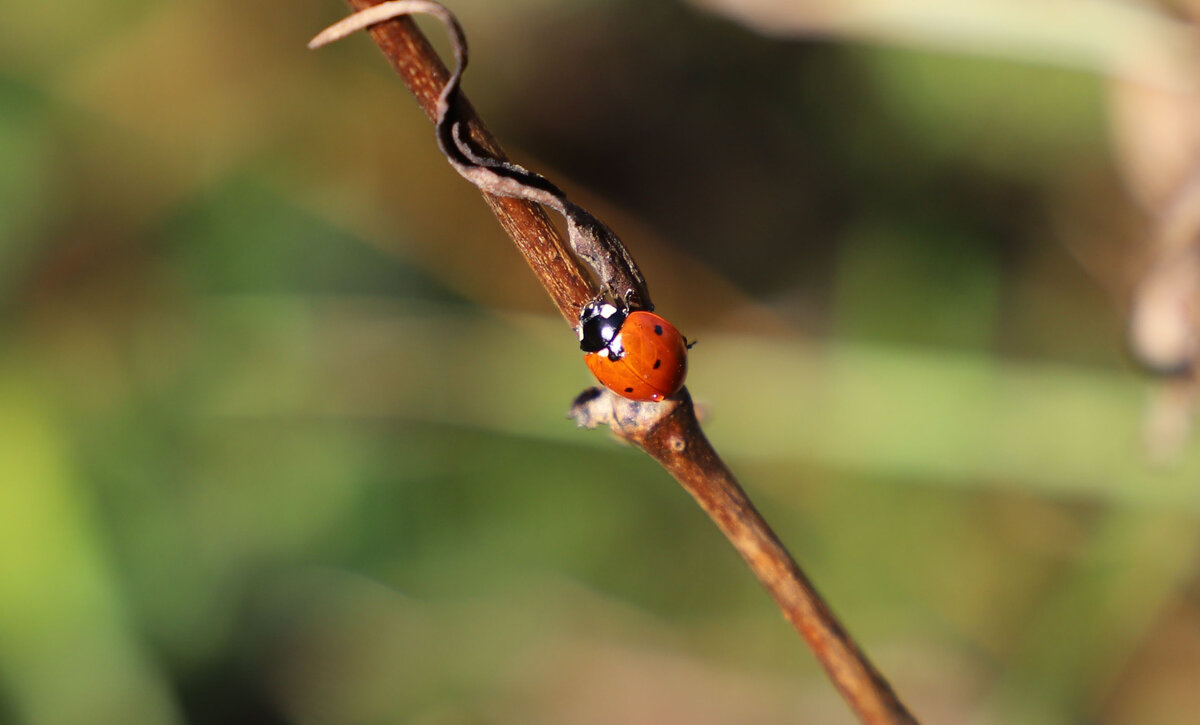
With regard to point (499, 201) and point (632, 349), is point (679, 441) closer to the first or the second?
point (499, 201)

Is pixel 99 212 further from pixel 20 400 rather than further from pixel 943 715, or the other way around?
pixel 943 715

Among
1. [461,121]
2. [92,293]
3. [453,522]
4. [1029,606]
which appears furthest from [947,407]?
[92,293]

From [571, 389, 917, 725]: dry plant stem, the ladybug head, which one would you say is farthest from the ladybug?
[571, 389, 917, 725]: dry plant stem

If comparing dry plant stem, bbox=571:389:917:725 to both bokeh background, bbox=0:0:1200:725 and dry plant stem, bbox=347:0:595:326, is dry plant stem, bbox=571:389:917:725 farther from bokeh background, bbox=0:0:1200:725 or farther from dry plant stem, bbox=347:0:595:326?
bokeh background, bbox=0:0:1200:725

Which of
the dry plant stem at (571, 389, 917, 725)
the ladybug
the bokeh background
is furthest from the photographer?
the bokeh background

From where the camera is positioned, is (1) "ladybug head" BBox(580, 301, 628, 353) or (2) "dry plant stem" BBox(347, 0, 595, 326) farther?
(1) "ladybug head" BBox(580, 301, 628, 353)

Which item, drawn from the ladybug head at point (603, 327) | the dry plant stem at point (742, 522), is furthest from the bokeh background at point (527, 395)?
the dry plant stem at point (742, 522)
